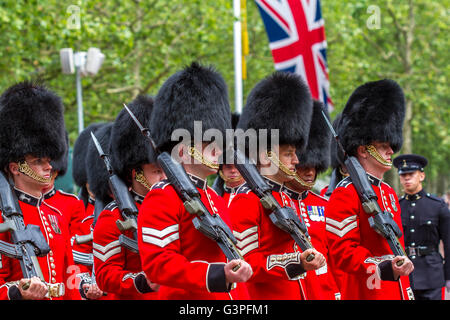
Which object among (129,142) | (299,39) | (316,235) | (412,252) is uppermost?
(299,39)

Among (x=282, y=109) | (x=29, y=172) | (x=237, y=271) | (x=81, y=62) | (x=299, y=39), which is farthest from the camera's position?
(x=81, y=62)

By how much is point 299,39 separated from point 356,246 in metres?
5.02

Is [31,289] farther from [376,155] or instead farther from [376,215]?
[376,155]

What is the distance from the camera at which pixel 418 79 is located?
68.1ft

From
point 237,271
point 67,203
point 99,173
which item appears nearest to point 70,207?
point 67,203

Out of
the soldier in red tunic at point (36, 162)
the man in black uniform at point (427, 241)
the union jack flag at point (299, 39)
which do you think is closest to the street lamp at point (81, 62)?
the union jack flag at point (299, 39)

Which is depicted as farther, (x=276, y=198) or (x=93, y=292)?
(x=93, y=292)

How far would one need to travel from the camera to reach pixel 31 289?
3.66 m

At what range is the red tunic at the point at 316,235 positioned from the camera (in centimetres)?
479

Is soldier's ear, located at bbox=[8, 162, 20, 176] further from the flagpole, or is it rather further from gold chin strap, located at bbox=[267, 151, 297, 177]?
the flagpole

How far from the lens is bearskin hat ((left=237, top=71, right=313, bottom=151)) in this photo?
208 inches
